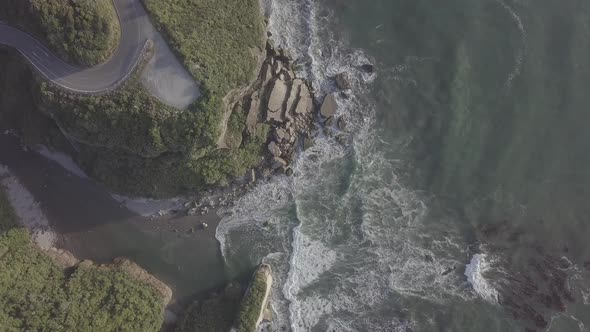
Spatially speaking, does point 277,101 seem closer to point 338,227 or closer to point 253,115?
point 253,115

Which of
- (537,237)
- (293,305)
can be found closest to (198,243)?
(293,305)

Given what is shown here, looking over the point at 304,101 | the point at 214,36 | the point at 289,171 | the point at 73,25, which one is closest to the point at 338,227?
the point at 289,171

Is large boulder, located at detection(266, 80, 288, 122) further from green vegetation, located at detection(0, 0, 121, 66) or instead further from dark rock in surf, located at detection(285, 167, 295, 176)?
green vegetation, located at detection(0, 0, 121, 66)

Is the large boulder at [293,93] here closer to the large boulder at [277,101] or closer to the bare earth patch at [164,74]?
the large boulder at [277,101]

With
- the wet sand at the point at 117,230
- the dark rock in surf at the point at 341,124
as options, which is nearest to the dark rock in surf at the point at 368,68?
the dark rock in surf at the point at 341,124

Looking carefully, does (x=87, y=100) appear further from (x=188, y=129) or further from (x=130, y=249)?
(x=130, y=249)

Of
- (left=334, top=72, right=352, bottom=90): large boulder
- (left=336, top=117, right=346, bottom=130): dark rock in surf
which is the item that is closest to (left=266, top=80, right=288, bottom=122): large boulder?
(left=334, top=72, right=352, bottom=90): large boulder
